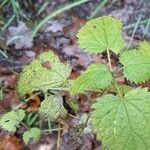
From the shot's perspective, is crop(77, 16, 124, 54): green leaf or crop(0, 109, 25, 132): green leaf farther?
crop(0, 109, 25, 132): green leaf

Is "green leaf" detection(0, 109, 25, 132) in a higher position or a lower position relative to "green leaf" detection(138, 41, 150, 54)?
lower

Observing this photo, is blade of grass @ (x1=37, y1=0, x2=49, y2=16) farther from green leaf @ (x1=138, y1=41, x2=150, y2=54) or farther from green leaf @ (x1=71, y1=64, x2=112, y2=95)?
green leaf @ (x1=71, y1=64, x2=112, y2=95)

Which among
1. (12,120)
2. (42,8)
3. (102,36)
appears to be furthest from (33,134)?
(42,8)

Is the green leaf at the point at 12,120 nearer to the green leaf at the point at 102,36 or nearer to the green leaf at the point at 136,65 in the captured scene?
the green leaf at the point at 102,36

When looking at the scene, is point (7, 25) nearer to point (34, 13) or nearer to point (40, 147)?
point (34, 13)

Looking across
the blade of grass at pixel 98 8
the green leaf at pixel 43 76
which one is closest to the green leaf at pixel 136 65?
the green leaf at pixel 43 76

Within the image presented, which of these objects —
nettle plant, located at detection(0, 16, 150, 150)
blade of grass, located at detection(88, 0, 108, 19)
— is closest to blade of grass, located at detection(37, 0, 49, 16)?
blade of grass, located at detection(88, 0, 108, 19)

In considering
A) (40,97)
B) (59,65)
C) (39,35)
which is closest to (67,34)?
(39,35)
